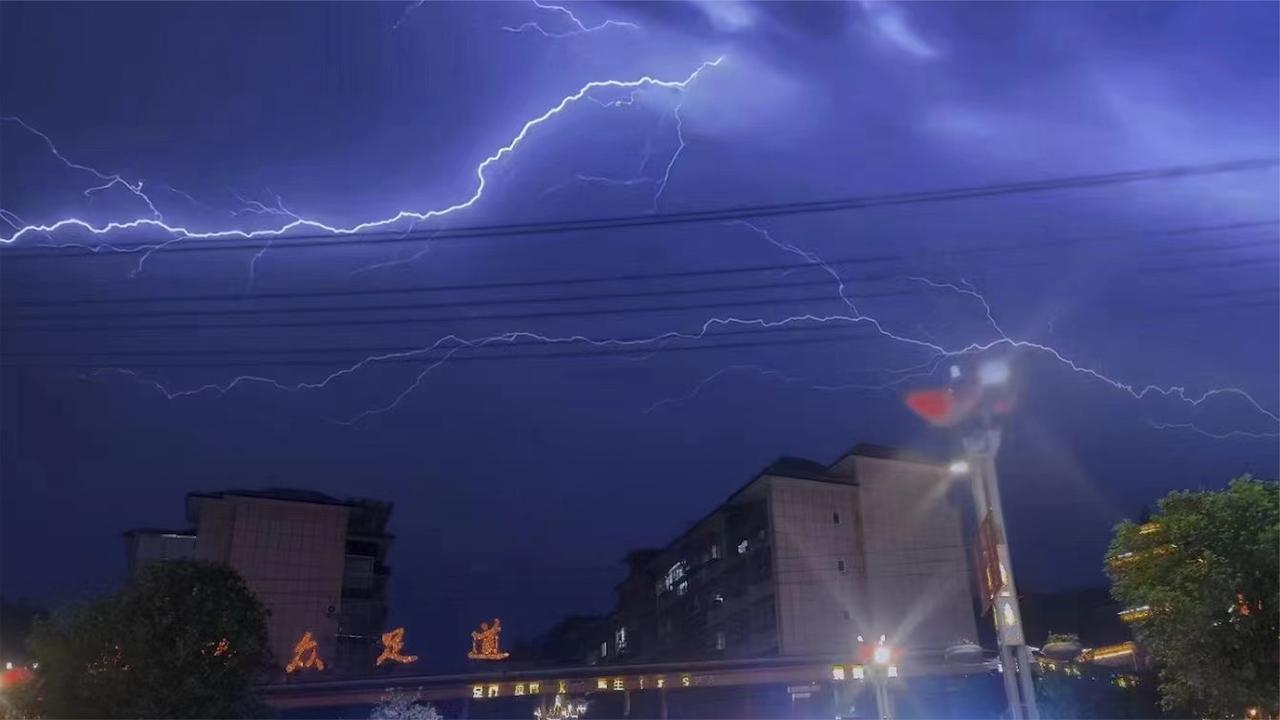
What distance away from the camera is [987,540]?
10492mm

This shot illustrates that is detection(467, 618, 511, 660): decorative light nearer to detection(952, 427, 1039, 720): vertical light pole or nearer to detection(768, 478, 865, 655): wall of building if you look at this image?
detection(768, 478, 865, 655): wall of building

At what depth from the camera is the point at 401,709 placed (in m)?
31.6

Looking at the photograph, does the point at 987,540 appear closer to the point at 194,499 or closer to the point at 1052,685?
the point at 1052,685

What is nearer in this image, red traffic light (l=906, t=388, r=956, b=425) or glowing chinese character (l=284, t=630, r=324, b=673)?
red traffic light (l=906, t=388, r=956, b=425)

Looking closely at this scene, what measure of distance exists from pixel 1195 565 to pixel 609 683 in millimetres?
24164

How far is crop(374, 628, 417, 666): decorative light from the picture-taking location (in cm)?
3862

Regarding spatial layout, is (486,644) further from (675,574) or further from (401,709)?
(675,574)

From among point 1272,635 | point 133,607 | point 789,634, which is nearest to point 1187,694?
point 1272,635

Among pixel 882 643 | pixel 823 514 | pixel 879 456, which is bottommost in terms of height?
pixel 882 643

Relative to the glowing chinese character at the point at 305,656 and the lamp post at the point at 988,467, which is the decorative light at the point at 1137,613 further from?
the glowing chinese character at the point at 305,656

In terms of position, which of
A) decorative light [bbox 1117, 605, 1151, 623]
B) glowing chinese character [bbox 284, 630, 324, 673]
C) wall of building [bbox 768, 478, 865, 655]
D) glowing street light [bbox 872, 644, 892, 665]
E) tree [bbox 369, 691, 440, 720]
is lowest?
tree [bbox 369, 691, 440, 720]

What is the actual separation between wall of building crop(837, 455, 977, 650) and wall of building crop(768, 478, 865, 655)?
0.84 m

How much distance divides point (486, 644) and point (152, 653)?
78.9 ft

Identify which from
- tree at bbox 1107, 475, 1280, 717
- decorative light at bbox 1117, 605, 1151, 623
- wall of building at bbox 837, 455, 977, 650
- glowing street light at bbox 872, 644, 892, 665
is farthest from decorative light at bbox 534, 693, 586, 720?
tree at bbox 1107, 475, 1280, 717
